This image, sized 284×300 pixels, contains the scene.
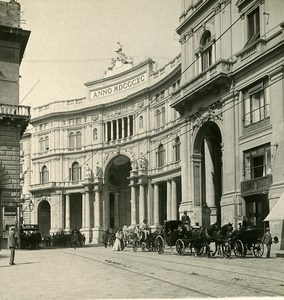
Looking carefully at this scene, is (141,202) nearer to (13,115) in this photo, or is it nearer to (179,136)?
(179,136)

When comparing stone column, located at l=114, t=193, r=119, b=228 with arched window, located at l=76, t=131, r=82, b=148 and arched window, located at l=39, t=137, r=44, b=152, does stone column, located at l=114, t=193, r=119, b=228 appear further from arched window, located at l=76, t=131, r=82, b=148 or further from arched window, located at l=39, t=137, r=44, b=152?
arched window, located at l=39, t=137, r=44, b=152

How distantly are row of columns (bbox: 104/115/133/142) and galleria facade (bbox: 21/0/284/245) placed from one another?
4.6 inches

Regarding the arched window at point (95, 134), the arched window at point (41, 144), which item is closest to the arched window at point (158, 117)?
the arched window at point (95, 134)

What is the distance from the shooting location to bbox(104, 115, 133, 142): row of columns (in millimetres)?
59062

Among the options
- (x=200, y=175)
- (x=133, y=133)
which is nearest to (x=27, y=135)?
(x=133, y=133)

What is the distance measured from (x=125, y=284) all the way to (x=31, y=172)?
5849 centimetres

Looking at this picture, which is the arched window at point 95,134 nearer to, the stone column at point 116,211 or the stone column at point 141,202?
the stone column at point 116,211

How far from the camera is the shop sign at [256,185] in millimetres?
24547

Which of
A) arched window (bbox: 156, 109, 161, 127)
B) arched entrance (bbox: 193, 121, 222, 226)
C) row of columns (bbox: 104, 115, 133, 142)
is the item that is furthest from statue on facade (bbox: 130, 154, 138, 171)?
arched entrance (bbox: 193, 121, 222, 226)

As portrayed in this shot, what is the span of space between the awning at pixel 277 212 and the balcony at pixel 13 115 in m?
17.8

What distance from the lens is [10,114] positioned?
33312 millimetres

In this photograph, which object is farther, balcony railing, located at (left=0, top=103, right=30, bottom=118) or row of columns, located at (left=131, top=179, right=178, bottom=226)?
row of columns, located at (left=131, top=179, right=178, bottom=226)

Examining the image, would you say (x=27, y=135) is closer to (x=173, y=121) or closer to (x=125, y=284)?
(x=173, y=121)

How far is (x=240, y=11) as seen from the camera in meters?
28.1
